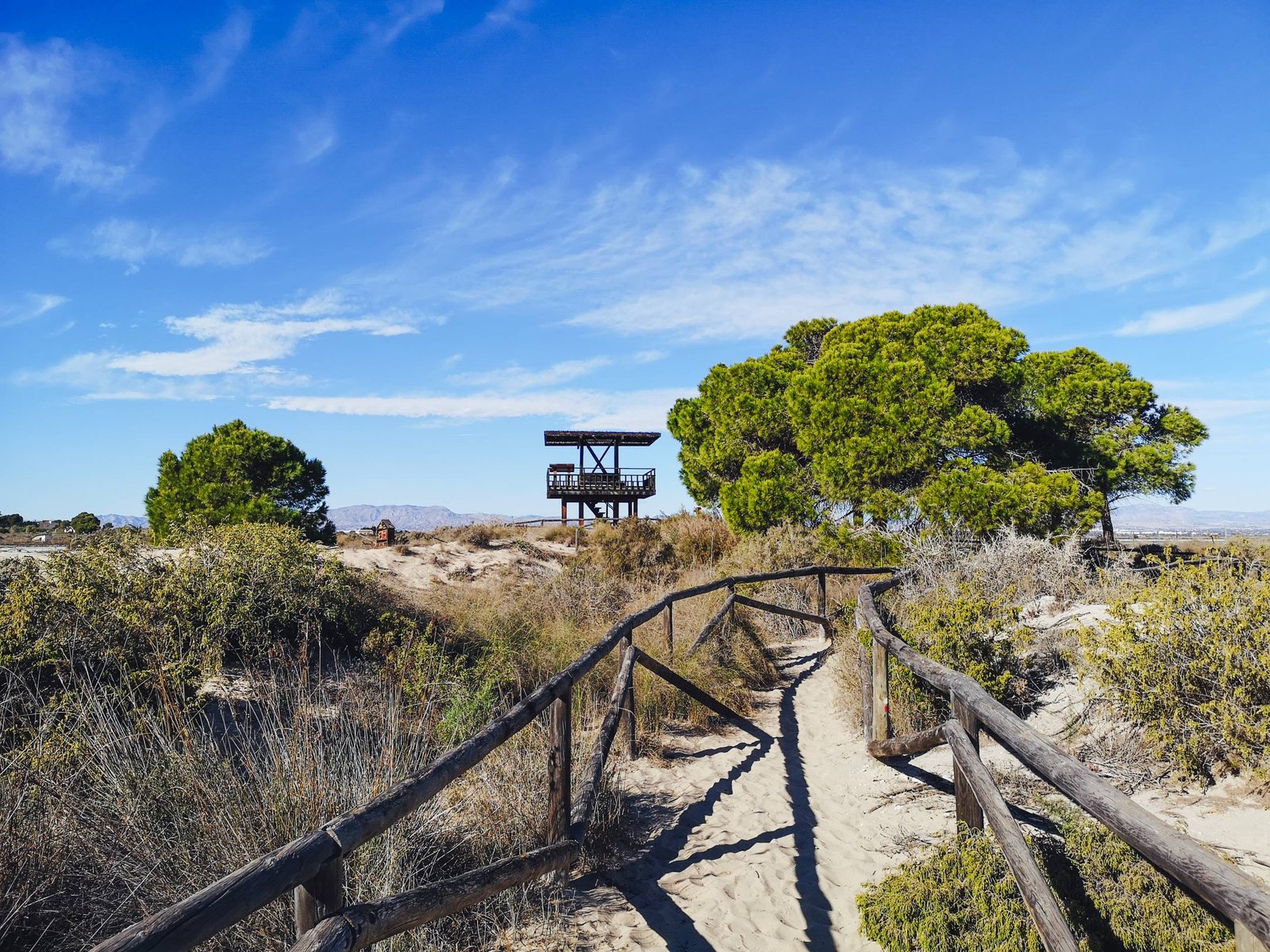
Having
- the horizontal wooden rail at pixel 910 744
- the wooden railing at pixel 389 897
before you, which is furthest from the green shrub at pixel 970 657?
the wooden railing at pixel 389 897

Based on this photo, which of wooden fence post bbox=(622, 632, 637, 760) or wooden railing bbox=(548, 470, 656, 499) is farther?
wooden railing bbox=(548, 470, 656, 499)

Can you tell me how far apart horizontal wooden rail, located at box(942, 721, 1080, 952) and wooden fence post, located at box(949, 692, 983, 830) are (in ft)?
0.38

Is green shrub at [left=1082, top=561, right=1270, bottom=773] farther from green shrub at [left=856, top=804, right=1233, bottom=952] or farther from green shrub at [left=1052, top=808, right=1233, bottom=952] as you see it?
green shrub at [left=1052, top=808, right=1233, bottom=952]

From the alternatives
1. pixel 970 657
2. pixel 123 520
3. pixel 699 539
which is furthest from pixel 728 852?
pixel 123 520

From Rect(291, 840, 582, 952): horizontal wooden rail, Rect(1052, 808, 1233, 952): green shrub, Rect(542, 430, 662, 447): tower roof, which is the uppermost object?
Rect(542, 430, 662, 447): tower roof

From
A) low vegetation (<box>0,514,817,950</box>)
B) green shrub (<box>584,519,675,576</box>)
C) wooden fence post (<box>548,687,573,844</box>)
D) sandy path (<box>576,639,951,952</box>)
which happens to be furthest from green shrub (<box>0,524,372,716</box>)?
green shrub (<box>584,519,675,576</box>)

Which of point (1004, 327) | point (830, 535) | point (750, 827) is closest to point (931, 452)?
point (830, 535)

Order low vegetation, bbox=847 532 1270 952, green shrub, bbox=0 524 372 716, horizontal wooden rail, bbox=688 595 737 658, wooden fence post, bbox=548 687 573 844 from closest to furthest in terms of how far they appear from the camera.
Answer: low vegetation, bbox=847 532 1270 952, wooden fence post, bbox=548 687 573 844, green shrub, bbox=0 524 372 716, horizontal wooden rail, bbox=688 595 737 658

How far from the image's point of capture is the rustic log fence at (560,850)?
5.63ft

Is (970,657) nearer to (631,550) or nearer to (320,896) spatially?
(320,896)

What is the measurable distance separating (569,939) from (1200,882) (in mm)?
2629

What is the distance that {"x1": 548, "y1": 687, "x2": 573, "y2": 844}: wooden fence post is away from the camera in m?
3.89

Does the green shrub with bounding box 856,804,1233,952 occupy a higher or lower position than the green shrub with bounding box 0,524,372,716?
lower

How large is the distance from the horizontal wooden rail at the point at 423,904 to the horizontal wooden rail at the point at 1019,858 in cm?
199
